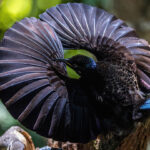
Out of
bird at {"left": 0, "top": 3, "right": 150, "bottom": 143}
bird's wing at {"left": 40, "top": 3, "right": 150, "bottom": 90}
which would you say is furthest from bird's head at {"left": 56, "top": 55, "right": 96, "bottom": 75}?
bird's wing at {"left": 40, "top": 3, "right": 150, "bottom": 90}

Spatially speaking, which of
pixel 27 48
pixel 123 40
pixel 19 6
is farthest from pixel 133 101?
pixel 19 6

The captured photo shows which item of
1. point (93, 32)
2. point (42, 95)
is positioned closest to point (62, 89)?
point (42, 95)

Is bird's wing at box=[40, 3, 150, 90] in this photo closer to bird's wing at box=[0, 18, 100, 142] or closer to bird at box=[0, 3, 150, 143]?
bird at box=[0, 3, 150, 143]

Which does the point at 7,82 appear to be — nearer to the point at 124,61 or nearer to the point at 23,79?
the point at 23,79

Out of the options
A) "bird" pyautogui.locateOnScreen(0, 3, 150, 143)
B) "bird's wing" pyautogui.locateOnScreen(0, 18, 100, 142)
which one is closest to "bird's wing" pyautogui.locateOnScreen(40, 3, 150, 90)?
"bird" pyautogui.locateOnScreen(0, 3, 150, 143)

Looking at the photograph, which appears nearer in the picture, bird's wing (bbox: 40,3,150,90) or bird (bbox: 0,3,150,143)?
bird (bbox: 0,3,150,143)

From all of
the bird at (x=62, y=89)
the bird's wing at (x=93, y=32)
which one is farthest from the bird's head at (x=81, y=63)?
the bird's wing at (x=93, y=32)

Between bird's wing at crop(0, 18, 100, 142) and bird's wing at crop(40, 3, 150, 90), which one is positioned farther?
bird's wing at crop(40, 3, 150, 90)
